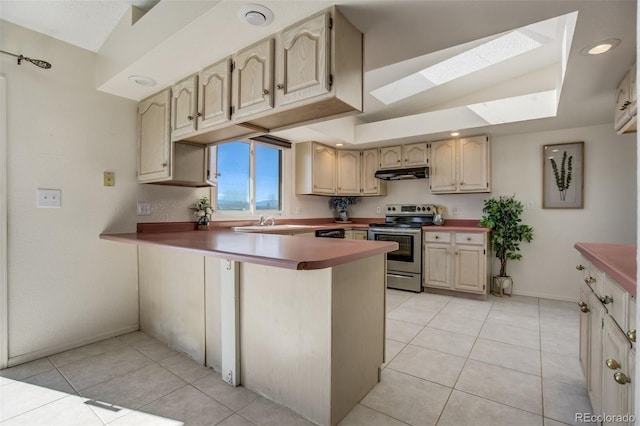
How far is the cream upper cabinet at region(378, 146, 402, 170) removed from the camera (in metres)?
4.40

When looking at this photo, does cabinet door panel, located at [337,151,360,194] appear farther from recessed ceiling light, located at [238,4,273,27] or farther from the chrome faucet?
recessed ceiling light, located at [238,4,273,27]

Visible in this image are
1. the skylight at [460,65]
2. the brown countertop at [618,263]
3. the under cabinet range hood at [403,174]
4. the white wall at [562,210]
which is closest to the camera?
the brown countertop at [618,263]

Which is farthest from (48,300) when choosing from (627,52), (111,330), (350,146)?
(627,52)

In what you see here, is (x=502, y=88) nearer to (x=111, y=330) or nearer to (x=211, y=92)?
(x=211, y=92)

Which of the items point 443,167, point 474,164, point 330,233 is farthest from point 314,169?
point 474,164

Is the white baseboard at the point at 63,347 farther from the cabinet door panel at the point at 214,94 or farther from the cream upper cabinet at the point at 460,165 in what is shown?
the cream upper cabinet at the point at 460,165

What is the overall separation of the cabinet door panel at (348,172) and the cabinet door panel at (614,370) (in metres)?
3.69

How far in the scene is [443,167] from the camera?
13.3 ft

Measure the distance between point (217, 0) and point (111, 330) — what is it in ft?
8.72

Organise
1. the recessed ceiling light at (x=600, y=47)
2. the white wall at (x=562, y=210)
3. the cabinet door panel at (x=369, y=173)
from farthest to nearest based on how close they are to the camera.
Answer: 1. the cabinet door panel at (x=369, y=173)
2. the white wall at (x=562, y=210)
3. the recessed ceiling light at (x=600, y=47)

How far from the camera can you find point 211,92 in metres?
2.08

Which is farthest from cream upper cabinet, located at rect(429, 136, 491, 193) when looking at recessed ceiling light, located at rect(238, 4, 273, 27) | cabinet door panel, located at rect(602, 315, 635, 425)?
recessed ceiling light, located at rect(238, 4, 273, 27)

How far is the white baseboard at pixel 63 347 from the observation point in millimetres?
2080

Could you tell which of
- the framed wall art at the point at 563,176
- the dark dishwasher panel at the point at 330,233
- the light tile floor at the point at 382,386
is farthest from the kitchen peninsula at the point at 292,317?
the framed wall art at the point at 563,176
